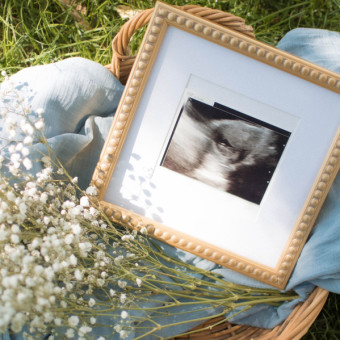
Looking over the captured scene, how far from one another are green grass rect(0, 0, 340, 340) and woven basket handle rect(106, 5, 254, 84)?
0.27 metres

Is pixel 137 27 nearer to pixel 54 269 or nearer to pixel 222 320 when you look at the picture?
pixel 54 269

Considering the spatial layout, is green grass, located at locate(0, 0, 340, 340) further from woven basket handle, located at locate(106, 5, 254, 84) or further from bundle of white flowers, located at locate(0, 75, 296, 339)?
bundle of white flowers, located at locate(0, 75, 296, 339)

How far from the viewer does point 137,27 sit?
1.03 m

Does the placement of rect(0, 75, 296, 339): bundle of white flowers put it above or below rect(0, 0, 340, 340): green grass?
below

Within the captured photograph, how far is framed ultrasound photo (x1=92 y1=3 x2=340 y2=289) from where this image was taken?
95cm

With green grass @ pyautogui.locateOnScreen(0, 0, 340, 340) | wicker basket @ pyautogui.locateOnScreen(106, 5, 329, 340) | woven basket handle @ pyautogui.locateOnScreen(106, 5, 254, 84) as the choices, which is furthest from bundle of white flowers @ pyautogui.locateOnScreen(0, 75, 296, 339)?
green grass @ pyautogui.locateOnScreen(0, 0, 340, 340)

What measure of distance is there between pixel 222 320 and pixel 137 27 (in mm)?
736

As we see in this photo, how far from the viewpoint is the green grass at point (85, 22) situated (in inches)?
54.1

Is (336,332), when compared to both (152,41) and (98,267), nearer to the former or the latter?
(98,267)

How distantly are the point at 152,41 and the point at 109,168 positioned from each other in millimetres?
302

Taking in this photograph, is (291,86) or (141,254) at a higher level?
(291,86)

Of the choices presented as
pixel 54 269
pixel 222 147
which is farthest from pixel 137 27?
pixel 54 269

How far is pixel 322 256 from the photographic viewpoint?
0.99 meters

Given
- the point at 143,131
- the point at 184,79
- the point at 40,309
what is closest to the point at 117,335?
the point at 40,309
